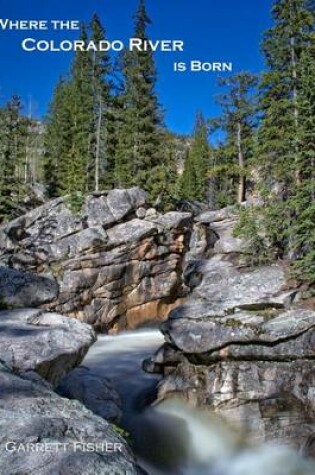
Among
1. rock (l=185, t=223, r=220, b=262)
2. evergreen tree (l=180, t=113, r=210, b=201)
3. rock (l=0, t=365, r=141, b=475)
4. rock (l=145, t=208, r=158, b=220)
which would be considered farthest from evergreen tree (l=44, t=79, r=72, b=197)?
rock (l=0, t=365, r=141, b=475)

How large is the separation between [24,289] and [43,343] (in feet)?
12.8

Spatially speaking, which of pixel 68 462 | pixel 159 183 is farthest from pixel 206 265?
pixel 68 462

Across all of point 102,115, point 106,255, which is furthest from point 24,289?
point 102,115

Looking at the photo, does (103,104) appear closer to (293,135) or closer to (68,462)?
(293,135)

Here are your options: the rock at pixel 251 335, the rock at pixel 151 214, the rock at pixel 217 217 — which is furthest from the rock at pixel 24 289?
the rock at pixel 217 217

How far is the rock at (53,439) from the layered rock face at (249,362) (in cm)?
1003

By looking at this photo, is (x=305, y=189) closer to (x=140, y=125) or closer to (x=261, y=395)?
(x=261, y=395)

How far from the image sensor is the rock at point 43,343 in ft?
24.3

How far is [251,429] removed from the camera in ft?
43.2

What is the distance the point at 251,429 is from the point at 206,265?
388 inches

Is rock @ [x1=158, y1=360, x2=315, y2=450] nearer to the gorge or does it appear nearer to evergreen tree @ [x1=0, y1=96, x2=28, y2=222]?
the gorge

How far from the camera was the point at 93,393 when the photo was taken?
41.5 ft

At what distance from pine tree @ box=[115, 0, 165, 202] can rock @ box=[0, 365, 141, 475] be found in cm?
2931

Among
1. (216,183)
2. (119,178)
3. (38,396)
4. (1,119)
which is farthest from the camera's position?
(216,183)
